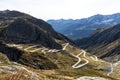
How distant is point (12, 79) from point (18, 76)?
0.36 metres

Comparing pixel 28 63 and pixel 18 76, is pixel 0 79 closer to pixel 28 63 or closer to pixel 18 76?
pixel 18 76

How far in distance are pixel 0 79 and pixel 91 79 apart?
279 feet

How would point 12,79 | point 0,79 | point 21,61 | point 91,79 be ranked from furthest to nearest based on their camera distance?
point 21,61, point 91,79, point 0,79, point 12,79

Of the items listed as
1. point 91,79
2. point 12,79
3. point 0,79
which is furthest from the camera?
point 91,79

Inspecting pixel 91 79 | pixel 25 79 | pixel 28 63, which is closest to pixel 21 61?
pixel 28 63

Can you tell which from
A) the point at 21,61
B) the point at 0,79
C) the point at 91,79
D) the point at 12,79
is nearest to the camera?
the point at 12,79

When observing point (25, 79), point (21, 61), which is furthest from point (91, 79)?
point (21, 61)

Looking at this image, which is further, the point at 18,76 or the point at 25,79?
the point at 25,79

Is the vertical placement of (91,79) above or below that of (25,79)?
below

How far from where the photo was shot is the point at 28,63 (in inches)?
7849

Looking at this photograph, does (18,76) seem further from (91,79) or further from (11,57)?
(11,57)

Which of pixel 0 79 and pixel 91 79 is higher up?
pixel 0 79

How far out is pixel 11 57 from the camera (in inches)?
7815

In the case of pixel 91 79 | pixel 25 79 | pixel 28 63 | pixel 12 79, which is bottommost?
pixel 28 63
